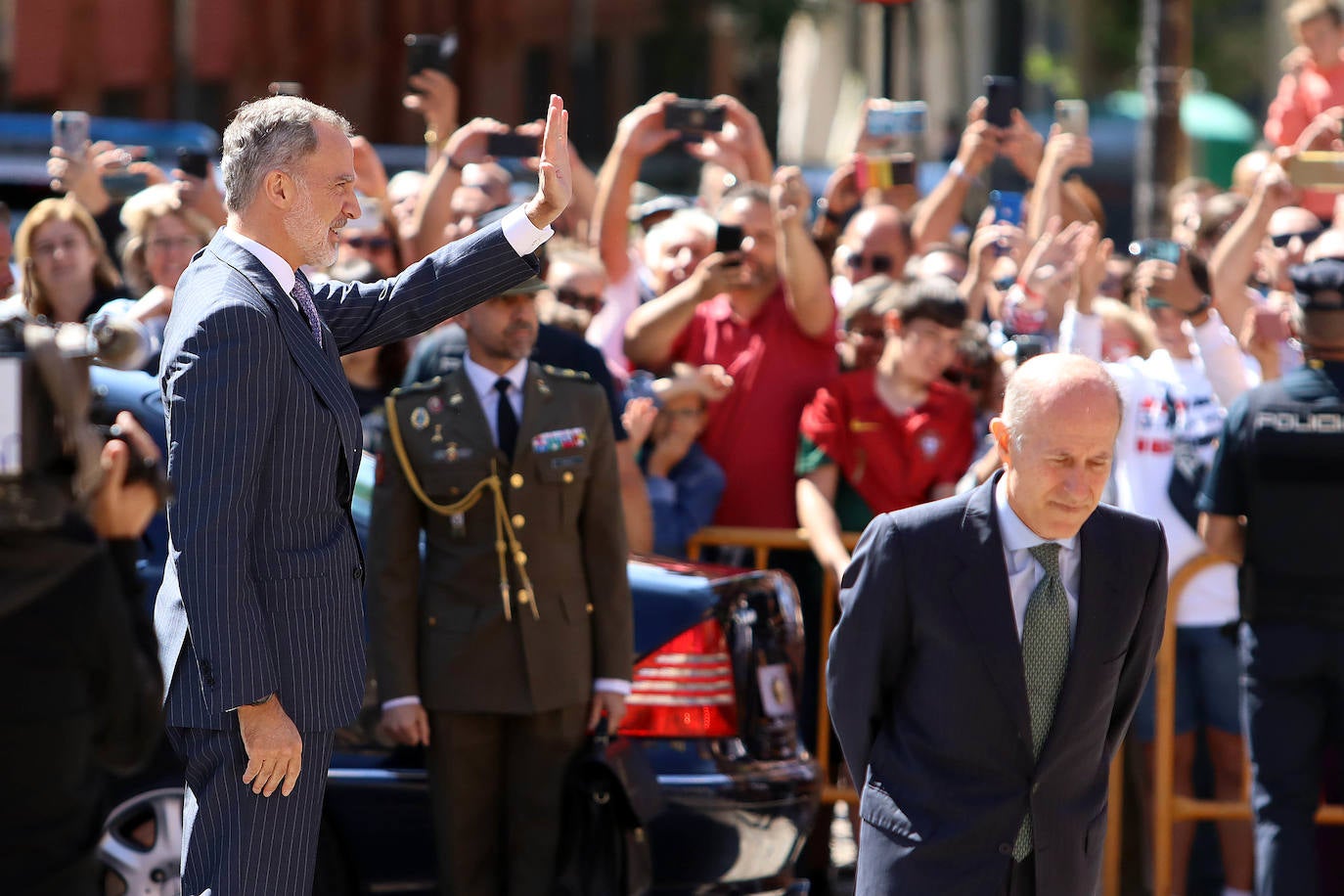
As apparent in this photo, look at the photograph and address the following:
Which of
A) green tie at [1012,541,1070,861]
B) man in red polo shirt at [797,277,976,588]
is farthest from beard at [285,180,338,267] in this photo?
man in red polo shirt at [797,277,976,588]

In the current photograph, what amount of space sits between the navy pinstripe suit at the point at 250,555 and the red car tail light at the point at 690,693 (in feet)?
4.29

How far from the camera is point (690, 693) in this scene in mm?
5172

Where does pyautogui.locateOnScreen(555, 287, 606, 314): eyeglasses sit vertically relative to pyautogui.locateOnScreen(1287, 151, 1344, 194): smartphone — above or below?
below

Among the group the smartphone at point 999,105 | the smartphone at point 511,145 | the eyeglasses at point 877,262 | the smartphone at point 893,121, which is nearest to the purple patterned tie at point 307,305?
the smartphone at point 511,145

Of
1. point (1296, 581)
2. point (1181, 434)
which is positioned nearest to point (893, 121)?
point (1181, 434)

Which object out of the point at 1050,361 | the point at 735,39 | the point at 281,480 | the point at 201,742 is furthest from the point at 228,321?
the point at 735,39

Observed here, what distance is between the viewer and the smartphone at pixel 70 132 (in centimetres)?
735

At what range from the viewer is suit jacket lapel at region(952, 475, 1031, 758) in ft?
12.4

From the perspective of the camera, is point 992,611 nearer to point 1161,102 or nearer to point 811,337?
point 811,337

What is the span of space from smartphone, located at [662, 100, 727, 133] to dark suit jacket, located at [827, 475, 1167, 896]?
13.8 feet

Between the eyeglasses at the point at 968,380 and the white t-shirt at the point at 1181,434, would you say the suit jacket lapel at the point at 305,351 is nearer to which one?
the white t-shirt at the point at 1181,434

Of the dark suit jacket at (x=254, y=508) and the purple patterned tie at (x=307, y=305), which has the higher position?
the purple patterned tie at (x=307, y=305)

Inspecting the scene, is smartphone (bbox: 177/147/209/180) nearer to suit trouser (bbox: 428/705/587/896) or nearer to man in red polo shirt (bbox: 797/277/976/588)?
man in red polo shirt (bbox: 797/277/976/588)

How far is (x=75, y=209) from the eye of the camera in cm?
668
